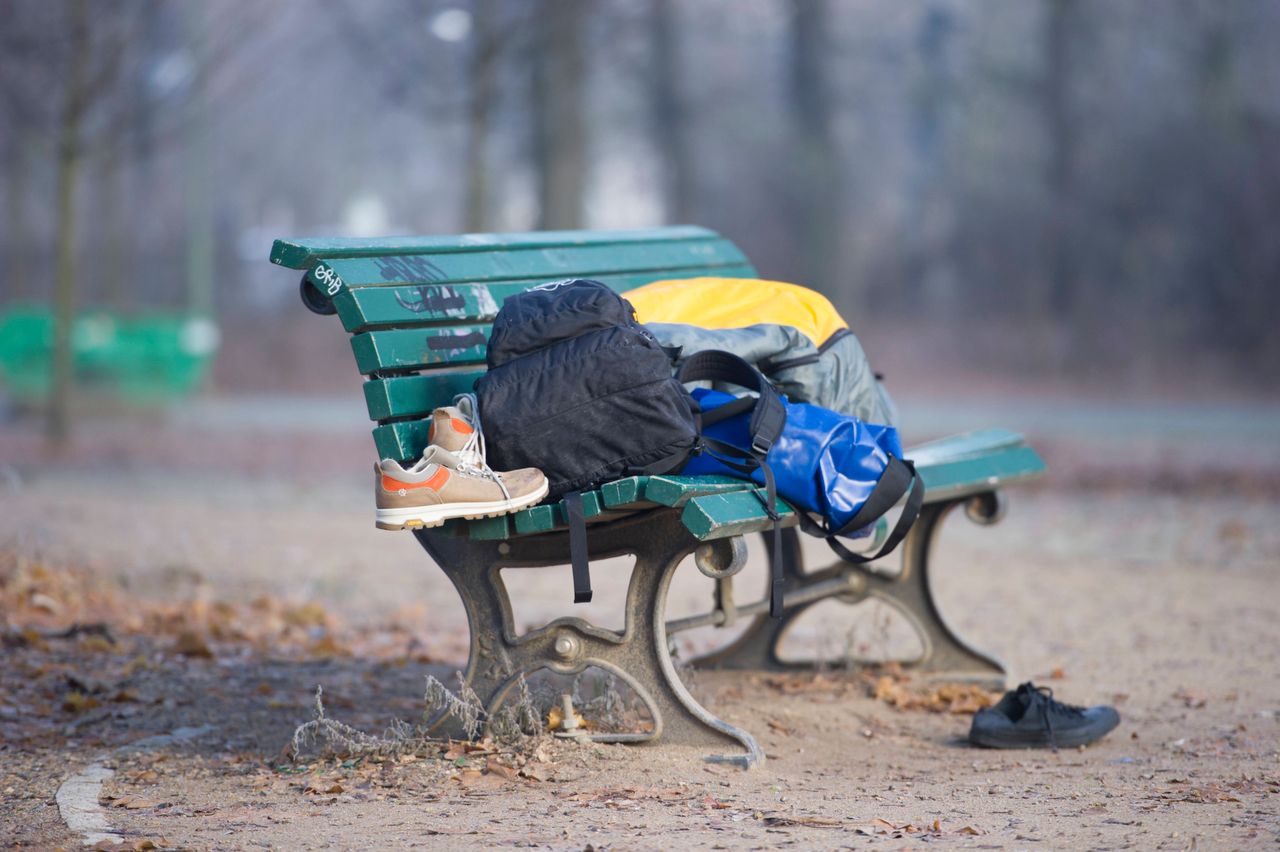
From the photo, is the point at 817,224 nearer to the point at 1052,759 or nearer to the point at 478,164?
the point at 478,164

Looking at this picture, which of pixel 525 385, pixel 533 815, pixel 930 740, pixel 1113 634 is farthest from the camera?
pixel 1113 634

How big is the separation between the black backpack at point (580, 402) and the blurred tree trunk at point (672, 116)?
786 inches

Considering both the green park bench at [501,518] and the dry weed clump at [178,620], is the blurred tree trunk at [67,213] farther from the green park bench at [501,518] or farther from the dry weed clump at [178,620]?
the green park bench at [501,518]

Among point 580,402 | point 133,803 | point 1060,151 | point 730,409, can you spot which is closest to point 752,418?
point 730,409

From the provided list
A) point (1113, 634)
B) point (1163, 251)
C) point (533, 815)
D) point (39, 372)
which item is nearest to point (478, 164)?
point (39, 372)

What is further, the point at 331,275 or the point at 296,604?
the point at 296,604

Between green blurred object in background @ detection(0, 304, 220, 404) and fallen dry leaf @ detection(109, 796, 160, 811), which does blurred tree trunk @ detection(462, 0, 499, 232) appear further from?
fallen dry leaf @ detection(109, 796, 160, 811)

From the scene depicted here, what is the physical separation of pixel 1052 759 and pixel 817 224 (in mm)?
17375

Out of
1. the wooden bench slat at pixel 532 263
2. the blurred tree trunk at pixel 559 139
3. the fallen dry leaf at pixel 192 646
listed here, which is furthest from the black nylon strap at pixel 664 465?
the blurred tree trunk at pixel 559 139

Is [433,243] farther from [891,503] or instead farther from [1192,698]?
[1192,698]

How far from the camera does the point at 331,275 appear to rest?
13.1ft

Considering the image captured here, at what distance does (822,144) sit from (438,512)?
17.7 metres

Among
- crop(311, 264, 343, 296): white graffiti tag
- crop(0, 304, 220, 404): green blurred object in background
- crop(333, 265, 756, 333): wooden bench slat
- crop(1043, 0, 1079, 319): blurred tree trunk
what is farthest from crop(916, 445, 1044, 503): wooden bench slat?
crop(1043, 0, 1079, 319): blurred tree trunk

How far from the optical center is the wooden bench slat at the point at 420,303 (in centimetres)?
398
